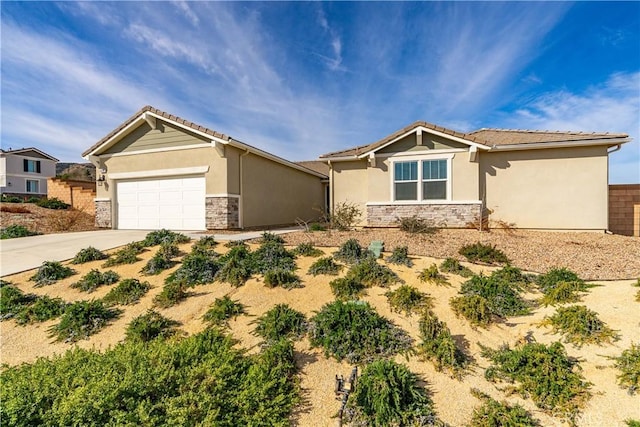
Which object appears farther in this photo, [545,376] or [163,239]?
[163,239]

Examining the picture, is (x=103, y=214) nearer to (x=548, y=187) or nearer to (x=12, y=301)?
(x=12, y=301)

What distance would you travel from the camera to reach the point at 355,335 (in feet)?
12.3

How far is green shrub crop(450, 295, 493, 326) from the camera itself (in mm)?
4168

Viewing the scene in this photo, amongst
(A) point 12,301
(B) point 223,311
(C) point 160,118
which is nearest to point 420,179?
(B) point 223,311

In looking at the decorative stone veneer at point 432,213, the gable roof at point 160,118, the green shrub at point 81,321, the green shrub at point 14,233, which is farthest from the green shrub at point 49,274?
the decorative stone veneer at point 432,213

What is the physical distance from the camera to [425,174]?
11.0 meters

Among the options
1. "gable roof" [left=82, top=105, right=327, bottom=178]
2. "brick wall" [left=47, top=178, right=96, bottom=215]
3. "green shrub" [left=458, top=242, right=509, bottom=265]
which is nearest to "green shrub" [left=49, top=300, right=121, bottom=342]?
"green shrub" [left=458, top=242, right=509, bottom=265]

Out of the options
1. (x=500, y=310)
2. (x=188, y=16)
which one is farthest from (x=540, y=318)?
(x=188, y=16)

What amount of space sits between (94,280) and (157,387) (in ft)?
13.6

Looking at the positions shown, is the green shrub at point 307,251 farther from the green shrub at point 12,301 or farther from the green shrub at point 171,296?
the green shrub at point 12,301

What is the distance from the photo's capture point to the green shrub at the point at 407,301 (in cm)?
447

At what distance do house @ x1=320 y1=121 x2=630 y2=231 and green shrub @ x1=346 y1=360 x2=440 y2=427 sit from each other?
8736 mm

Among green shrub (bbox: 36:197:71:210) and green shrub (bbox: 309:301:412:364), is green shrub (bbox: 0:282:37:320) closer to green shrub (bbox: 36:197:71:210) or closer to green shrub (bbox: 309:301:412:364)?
green shrub (bbox: 309:301:412:364)

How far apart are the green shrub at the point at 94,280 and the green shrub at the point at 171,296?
5.11 ft
